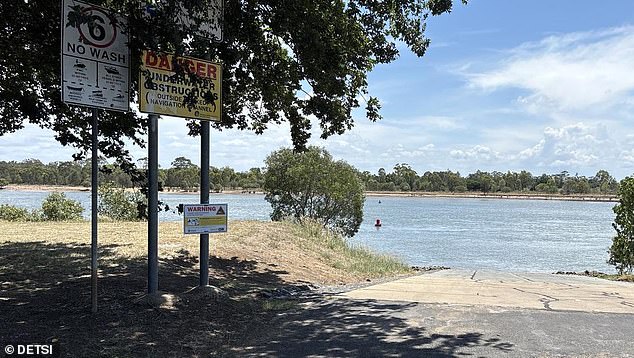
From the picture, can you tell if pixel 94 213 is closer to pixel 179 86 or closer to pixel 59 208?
pixel 179 86

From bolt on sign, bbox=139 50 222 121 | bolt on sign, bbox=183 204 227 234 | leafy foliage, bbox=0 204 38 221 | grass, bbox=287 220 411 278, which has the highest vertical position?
bolt on sign, bbox=139 50 222 121

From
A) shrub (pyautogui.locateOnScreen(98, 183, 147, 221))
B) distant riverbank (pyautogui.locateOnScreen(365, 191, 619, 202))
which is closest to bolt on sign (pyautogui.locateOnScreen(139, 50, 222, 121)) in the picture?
shrub (pyautogui.locateOnScreen(98, 183, 147, 221))

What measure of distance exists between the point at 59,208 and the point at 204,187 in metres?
19.7

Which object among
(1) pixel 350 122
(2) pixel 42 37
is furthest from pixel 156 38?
(1) pixel 350 122

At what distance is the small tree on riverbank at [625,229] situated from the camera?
18.7 m

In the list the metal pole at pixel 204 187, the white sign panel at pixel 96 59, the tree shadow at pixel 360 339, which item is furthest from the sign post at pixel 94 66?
the tree shadow at pixel 360 339

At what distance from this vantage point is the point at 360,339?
5.47 metres

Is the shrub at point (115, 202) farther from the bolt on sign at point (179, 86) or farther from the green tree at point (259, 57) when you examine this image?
the bolt on sign at point (179, 86)

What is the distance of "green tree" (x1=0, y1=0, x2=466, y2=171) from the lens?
7977 mm

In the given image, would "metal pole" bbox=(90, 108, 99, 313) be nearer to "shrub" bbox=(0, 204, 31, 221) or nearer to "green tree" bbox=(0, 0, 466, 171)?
"green tree" bbox=(0, 0, 466, 171)

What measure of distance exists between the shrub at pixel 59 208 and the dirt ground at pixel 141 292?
440 inches

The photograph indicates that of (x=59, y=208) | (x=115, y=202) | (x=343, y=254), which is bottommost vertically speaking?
(x=343, y=254)

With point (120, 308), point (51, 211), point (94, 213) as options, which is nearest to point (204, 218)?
point (120, 308)

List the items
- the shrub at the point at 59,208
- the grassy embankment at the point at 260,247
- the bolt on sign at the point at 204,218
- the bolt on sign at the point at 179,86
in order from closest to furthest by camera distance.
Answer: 1. the bolt on sign at the point at 179,86
2. the bolt on sign at the point at 204,218
3. the grassy embankment at the point at 260,247
4. the shrub at the point at 59,208
